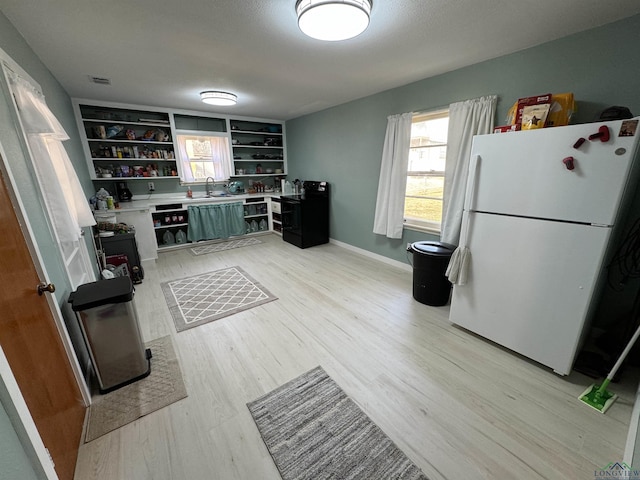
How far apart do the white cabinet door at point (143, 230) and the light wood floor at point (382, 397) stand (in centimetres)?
151

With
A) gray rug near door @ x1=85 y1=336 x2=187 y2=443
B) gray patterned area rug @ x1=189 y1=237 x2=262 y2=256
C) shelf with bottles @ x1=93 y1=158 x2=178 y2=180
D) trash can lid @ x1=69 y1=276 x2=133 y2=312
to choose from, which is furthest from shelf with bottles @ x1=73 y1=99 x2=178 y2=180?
gray rug near door @ x1=85 y1=336 x2=187 y2=443

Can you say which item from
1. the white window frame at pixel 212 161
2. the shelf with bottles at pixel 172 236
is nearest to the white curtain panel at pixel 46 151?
the shelf with bottles at pixel 172 236

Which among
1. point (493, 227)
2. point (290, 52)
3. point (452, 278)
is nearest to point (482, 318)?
point (452, 278)

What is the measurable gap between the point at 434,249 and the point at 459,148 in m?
1.14

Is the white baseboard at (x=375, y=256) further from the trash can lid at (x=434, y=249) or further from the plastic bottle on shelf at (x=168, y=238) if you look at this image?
the plastic bottle on shelf at (x=168, y=238)

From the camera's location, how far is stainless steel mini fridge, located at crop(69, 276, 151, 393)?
1.58 meters

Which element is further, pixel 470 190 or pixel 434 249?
pixel 434 249

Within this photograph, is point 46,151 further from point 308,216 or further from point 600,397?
point 600,397

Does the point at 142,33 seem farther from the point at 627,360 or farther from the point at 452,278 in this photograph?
the point at 627,360

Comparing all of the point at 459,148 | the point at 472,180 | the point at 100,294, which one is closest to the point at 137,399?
the point at 100,294

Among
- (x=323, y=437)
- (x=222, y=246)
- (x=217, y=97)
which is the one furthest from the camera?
(x=222, y=246)

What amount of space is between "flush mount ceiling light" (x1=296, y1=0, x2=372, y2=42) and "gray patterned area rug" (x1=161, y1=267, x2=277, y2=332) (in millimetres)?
2463

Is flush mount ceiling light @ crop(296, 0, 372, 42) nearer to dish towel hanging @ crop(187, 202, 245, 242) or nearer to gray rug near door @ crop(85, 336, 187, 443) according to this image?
gray rug near door @ crop(85, 336, 187, 443)

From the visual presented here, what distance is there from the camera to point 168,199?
4703 mm
